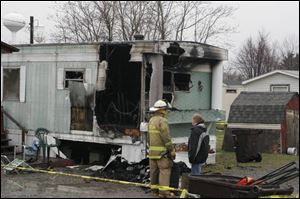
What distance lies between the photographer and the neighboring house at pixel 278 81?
33031mm

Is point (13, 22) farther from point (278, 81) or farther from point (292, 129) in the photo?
point (278, 81)

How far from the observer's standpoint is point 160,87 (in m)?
12.8

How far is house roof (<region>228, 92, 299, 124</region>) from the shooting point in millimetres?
19094

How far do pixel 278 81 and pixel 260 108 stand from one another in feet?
49.6

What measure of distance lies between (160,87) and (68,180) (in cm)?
307

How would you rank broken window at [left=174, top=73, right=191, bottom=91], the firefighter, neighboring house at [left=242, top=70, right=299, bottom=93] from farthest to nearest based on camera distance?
neighboring house at [left=242, top=70, right=299, bottom=93] < broken window at [left=174, top=73, right=191, bottom=91] < the firefighter

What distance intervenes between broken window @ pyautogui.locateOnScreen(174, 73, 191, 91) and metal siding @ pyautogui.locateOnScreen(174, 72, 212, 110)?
4.3 inches

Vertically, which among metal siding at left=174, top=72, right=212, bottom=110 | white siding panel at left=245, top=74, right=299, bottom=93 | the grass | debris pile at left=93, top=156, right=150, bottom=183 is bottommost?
the grass

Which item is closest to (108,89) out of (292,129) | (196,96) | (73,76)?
(73,76)

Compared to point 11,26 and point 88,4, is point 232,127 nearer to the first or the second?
point 11,26

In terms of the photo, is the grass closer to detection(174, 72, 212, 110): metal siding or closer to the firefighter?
detection(174, 72, 212, 110): metal siding

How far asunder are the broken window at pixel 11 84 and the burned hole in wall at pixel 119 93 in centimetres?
295

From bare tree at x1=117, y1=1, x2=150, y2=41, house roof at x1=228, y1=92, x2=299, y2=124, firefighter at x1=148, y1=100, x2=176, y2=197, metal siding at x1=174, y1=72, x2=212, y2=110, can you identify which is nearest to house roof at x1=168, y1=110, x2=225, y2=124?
metal siding at x1=174, y1=72, x2=212, y2=110

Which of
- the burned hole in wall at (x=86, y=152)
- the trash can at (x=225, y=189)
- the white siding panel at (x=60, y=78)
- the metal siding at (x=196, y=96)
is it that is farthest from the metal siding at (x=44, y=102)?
the trash can at (x=225, y=189)
